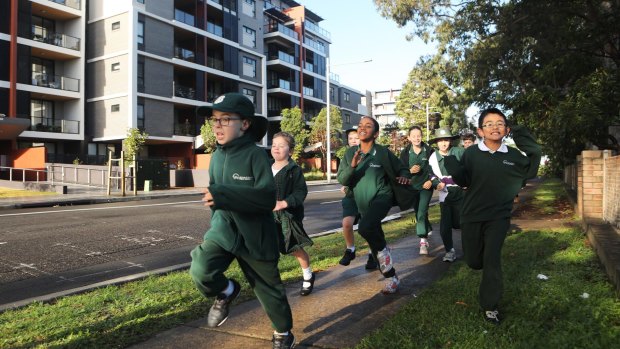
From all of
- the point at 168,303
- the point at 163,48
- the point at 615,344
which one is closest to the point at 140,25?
the point at 163,48

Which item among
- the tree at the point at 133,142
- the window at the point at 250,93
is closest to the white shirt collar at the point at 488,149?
the tree at the point at 133,142

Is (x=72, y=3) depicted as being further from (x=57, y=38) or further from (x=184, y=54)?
(x=184, y=54)

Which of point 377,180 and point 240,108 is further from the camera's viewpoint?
point 377,180

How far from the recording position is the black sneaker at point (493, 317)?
363 centimetres

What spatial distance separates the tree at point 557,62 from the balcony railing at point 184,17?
80.2ft

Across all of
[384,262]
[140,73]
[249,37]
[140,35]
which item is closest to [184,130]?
[140,73]

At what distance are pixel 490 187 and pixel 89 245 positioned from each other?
22.5ft

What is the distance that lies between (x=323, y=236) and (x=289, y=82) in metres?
42.8

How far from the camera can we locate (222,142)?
300cm

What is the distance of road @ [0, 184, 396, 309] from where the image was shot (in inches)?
226

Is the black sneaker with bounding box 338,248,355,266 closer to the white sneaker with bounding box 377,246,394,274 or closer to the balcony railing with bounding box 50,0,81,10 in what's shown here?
the white sneaker with bounding box 377,246,394,274

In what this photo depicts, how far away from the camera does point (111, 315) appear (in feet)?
13.4

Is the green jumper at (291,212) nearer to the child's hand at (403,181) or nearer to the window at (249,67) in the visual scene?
the child's hand at (403,181)

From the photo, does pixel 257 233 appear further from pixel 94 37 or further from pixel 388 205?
pixel 94 37
